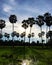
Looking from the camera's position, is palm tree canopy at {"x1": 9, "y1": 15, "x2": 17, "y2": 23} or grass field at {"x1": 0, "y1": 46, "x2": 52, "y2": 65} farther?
palm tree canopy at {"x1": 9, "y1": 15, "x2": 17, "y2": 23}

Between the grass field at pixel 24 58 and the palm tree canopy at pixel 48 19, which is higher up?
the palm tree canopy at pixel 48 19

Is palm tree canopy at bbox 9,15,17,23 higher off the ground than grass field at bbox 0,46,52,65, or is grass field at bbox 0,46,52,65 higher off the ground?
palm tree canopy at bbox 9,15,17,23

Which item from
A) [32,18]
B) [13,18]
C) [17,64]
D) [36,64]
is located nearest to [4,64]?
[17,64]

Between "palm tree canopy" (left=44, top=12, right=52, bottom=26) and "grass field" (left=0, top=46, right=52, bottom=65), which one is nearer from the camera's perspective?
"grass field" (left=0, top=46, right=52, bottom=65)

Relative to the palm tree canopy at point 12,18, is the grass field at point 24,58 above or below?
below

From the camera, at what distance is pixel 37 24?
19325cm

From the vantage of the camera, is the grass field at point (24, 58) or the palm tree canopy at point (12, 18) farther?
the palm tree canopy at point (12, 18)

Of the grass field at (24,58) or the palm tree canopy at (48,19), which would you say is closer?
the grass field at (24,58)

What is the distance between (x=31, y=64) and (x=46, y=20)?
118 m

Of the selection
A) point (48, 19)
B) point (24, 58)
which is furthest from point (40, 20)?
point (24, 58)

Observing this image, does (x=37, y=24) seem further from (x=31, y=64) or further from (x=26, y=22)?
(x=31, y=64)

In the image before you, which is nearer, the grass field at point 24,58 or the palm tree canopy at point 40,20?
the grass field at point 24,58

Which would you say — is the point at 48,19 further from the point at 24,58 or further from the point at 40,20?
the point at 24,58

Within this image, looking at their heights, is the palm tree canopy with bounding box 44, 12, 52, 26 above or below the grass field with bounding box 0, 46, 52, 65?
above
